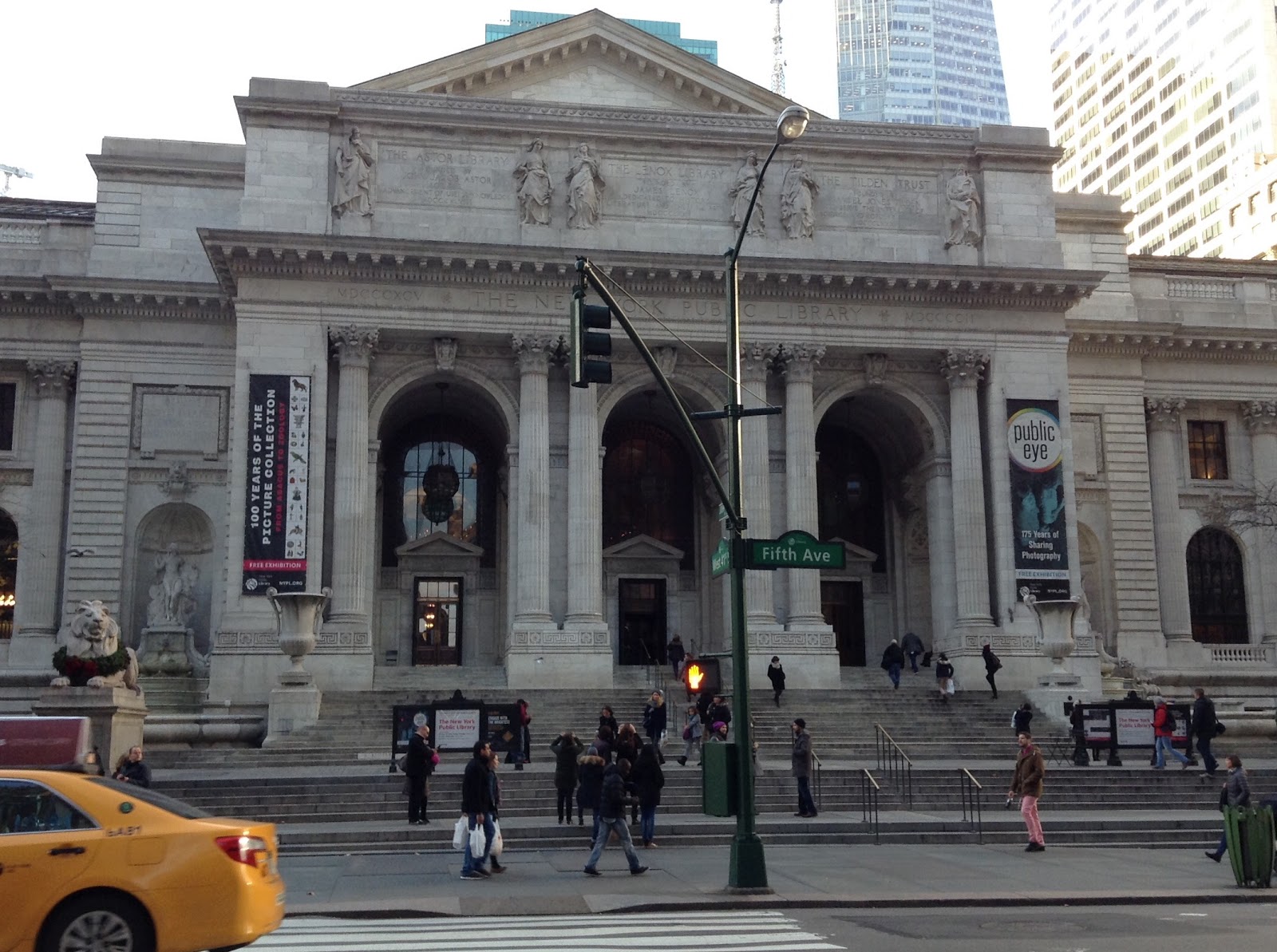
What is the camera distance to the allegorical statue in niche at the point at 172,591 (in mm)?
44531

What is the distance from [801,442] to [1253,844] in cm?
2745

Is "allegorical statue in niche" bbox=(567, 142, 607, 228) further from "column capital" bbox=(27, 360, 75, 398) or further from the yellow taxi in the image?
the yellow taxi

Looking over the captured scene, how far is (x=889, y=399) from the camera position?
47281 millimetres

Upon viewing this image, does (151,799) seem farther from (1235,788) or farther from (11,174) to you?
(11,174)

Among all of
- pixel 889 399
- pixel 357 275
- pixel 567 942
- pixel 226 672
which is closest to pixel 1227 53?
pixel 889 399

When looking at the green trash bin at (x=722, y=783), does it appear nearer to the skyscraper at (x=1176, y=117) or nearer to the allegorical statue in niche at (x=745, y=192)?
the allegorical statue in niche at (x=745, y=192)

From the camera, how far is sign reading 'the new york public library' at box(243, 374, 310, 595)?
133 ft

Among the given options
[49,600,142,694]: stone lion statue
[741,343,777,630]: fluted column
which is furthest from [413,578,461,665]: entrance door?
[49,600,142,694]: stone lion statue

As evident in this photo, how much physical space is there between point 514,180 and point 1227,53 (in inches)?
4005

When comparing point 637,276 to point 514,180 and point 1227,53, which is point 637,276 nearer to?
point 514,180

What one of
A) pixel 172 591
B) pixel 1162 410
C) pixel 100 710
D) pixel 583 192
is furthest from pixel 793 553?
pixel 1162 410

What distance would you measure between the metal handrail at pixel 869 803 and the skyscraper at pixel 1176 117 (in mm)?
80842

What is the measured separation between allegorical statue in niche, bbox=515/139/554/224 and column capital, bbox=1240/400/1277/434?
27239 millimetres

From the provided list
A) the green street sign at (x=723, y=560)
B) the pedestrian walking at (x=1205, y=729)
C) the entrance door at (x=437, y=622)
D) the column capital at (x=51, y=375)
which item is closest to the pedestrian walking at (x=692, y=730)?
the pedestrian walking at (x=1205, y=729)
